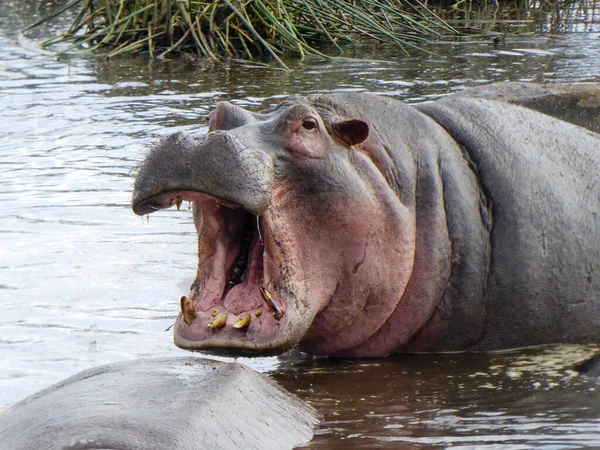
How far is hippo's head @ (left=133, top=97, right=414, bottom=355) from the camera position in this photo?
3.35m

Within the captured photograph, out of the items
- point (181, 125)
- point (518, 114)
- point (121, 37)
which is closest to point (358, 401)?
point (518, 114)

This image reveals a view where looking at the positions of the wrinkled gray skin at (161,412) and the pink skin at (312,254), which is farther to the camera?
the pink skin at (312,254)

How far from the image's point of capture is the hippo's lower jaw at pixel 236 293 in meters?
3.38

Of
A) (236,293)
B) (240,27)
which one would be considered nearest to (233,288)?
(236,293)

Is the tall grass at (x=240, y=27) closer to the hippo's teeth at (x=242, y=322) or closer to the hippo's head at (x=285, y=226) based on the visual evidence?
the hippo's head at (x=285, y=226)

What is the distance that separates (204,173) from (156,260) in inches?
69.6

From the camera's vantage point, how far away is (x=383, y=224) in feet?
12.3

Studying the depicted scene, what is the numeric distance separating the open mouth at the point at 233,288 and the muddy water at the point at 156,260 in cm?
30

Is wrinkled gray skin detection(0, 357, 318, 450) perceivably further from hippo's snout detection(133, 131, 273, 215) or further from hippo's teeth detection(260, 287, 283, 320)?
hippo's snout detection(133, 131, 273, 215)

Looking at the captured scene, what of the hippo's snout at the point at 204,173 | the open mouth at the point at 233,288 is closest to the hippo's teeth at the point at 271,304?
the open mouth at the point at 233,288

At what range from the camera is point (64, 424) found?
9.01 ft

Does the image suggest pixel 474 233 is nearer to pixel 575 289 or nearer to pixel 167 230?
pixel 575 289

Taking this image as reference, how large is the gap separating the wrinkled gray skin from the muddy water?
19cm

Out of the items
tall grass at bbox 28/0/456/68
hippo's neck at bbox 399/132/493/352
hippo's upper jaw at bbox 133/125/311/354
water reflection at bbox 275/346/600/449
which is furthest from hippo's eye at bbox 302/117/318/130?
tall grass at bbox 28/0/456/68
